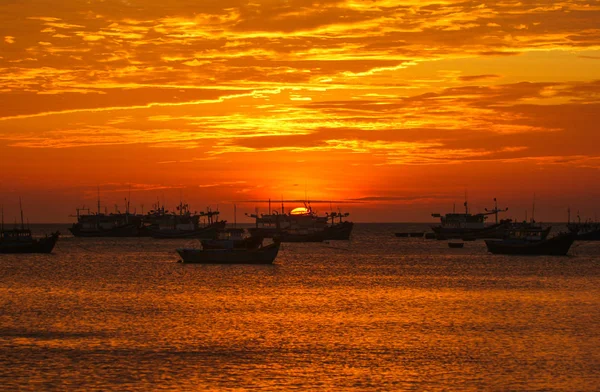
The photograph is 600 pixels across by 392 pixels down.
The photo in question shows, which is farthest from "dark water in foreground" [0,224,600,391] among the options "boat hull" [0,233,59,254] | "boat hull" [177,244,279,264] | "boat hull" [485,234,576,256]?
"boat hull" [0,233,59,254]

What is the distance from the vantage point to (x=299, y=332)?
48.5 meters

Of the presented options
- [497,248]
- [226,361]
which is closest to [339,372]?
[226,361]

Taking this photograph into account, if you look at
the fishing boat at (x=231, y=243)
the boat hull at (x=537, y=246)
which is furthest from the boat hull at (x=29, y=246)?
the boat hull at (x=537, y=246)

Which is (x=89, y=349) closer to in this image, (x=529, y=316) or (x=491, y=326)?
(x=491, y=326)

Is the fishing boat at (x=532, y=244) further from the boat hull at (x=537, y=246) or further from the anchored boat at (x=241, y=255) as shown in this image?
the anchored boat at (x=241, y=255)

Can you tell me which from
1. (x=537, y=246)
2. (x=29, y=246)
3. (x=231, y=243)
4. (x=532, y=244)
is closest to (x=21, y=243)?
(x=29, y=246)

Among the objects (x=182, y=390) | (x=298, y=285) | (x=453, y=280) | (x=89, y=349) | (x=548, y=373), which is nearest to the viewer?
(x=182, y=390)

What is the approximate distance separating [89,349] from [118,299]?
2656cm

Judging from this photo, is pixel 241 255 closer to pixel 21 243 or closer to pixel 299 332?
pixel 21 243

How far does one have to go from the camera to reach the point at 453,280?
8912 cm

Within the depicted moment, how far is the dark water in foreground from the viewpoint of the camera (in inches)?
1404

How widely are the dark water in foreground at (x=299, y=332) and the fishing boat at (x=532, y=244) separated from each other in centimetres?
3843

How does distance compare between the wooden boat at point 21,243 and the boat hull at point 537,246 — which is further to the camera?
the wooden boat at point 21,243

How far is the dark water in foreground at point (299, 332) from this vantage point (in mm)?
35656
